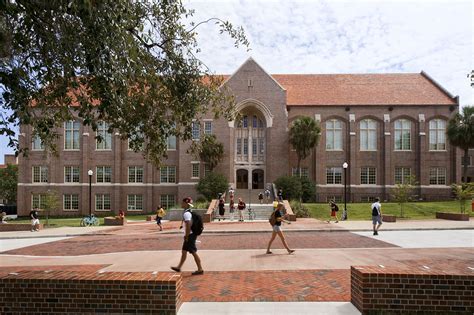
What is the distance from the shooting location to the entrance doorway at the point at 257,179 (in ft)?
160

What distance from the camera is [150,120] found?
9953mm

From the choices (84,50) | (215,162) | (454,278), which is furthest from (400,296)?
(215,162)

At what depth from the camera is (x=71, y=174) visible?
4981cm

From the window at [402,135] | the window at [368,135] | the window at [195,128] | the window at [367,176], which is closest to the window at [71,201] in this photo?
the window at [195,128]

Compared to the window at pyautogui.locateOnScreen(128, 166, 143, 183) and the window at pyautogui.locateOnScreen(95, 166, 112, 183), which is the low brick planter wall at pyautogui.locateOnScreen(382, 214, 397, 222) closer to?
the window at pyautogui.locateOnScreen(128, 166, 143, 183)

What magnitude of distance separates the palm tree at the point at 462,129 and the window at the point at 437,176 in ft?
13.1

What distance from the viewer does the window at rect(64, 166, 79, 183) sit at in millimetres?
49812

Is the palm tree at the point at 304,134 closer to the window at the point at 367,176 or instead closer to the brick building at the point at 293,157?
the brick building at the point at 293,157

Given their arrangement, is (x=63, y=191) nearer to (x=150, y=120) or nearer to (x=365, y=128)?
(x=365, y=128)

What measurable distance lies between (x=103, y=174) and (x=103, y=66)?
45.8 m

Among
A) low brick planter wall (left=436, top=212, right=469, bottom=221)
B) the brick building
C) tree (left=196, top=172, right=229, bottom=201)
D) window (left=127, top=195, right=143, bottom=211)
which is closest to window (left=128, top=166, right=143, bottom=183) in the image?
the brick building

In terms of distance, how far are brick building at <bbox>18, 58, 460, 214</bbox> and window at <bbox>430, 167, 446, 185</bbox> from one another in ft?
0.03

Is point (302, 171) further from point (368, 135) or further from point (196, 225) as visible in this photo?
point (196, 225)

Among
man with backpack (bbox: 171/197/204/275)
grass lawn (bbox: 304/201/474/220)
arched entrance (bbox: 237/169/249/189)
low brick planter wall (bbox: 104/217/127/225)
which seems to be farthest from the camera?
arched entrance (bbox: 237/169/249/189)
